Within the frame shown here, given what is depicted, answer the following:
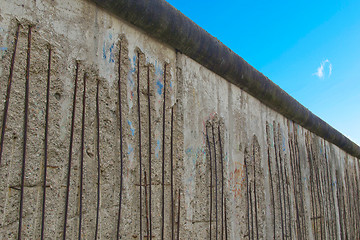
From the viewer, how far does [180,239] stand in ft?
5.37

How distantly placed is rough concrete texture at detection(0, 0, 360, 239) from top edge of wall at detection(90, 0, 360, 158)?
0.05m

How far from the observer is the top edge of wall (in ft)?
5.17

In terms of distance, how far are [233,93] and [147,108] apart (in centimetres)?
98

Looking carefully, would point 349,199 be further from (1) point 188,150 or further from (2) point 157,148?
(2) point 157,148

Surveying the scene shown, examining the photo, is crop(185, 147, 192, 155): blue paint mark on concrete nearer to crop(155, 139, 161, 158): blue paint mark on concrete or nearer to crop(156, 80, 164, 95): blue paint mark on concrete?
crop(155, 139, 161, 158): blue paint mark on concrete

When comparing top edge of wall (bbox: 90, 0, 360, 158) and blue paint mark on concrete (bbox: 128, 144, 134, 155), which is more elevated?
top edge of wall (bbox: 90, 0, 360, 158)

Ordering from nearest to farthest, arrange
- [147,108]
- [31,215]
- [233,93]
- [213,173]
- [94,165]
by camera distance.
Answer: [31,215], [94,165], [147,108], [213,173], [233,93]

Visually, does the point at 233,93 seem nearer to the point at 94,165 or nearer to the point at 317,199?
the point at 94,165

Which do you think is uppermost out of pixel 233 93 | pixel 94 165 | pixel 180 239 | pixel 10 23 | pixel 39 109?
pixel 233 93

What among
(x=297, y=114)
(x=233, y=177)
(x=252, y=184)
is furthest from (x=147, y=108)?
(x=297, y=114)

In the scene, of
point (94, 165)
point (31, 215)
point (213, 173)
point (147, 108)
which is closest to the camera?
point (31, 215)

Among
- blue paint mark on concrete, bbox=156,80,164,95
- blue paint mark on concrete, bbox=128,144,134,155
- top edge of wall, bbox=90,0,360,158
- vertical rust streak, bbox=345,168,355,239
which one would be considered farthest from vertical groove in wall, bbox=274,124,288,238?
vertical rust streak, bbox=345,168,355,239

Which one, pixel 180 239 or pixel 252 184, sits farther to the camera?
pixel 252 184

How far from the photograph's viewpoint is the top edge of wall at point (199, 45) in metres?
1.58
